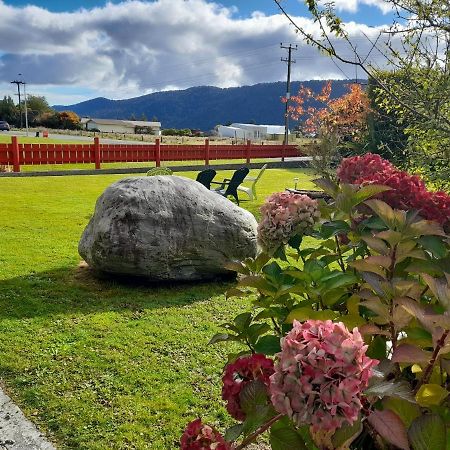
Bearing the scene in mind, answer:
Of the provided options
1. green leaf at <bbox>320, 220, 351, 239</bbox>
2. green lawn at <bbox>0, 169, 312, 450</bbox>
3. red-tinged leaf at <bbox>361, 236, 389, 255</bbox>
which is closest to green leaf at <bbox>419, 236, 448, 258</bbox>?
red-tinged leaf at <bbox>361, 236, 389, 255</bbox>

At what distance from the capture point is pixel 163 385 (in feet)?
9.75

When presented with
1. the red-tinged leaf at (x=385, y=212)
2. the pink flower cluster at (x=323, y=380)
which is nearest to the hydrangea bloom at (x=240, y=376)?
the pink flower cluster at (x=323, y=380)

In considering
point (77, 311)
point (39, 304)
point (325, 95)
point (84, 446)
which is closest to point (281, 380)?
point (84, 446)

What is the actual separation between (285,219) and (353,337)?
0.88m

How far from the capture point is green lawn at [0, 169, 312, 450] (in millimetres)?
2584

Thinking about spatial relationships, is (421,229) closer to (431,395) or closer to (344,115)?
(431,395)

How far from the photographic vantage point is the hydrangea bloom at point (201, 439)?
3.82ft

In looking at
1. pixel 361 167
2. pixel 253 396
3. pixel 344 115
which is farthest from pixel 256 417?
pixel 344 115

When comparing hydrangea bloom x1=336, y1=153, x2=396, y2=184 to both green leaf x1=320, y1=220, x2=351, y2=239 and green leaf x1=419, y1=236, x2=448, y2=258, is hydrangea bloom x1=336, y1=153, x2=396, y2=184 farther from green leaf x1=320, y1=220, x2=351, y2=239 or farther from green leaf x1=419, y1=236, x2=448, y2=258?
green leaf x1=419, y1=236, x2=448, y2=258

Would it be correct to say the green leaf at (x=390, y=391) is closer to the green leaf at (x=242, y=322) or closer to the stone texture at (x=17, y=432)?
the green leaf at (x=242, y=322)

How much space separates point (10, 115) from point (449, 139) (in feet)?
239

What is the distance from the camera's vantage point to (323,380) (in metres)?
0.80

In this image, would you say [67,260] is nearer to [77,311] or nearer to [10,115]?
[77,311]

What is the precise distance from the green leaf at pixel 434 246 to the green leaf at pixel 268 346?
532 mm
